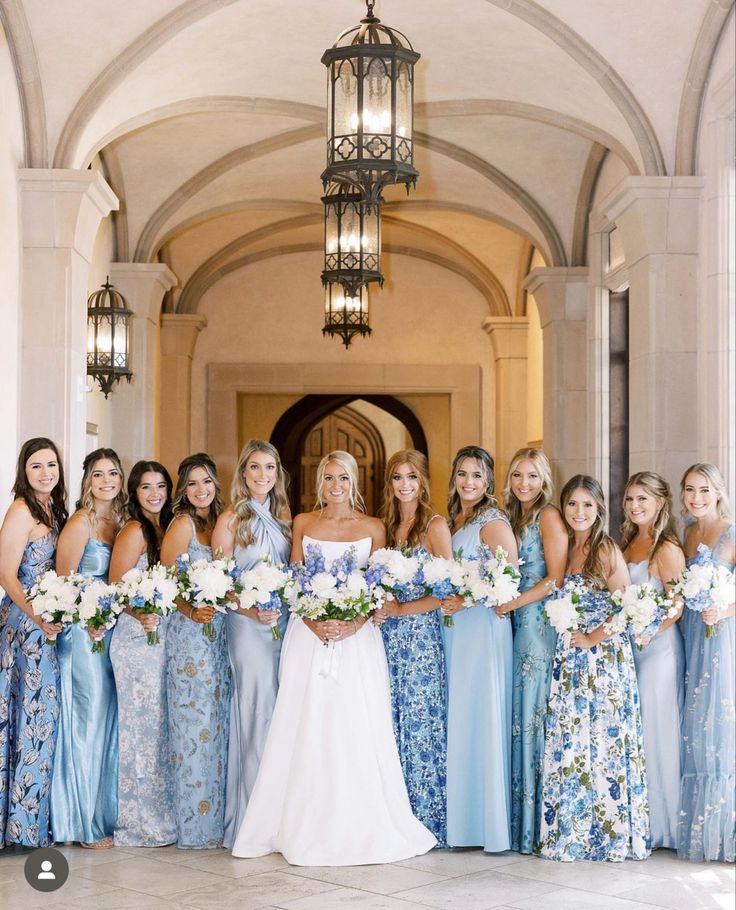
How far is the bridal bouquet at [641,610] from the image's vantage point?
5.23 meters

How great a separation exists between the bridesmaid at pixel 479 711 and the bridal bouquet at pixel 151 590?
1237 millimetres

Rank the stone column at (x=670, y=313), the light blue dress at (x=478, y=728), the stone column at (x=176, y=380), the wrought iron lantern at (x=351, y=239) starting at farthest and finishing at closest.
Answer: the stone column at (x=176, y=380) < the wrought iron lantern at (x=351, y=239) < the stone column at (x=670, y=313) < the light blue dress at (x=478, y=728)

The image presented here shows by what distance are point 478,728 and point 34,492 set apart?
2375 millimetres

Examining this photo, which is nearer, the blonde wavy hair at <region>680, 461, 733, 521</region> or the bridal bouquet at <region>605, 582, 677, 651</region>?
the bridal bouquet at <region>605, 582, 677, 651</region>

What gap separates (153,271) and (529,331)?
5.31m

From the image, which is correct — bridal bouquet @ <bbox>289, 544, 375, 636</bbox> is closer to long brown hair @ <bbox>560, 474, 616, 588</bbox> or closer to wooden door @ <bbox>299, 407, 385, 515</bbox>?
long brown hair @ <bbox>560, 474, 616, 588</bbox>

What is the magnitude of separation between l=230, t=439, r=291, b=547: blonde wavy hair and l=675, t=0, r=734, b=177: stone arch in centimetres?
408

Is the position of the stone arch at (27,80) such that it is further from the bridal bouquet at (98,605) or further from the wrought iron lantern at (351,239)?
the bridal bouquet at (98,605)

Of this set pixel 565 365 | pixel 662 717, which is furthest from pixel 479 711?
pixel 565 365

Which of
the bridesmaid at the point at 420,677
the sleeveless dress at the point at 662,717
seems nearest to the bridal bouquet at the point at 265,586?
the bridesmaid at the point at 420,677

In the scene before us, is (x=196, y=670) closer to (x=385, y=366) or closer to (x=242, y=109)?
(x=242, y=109)

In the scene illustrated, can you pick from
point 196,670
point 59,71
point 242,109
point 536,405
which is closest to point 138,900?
point 196,670

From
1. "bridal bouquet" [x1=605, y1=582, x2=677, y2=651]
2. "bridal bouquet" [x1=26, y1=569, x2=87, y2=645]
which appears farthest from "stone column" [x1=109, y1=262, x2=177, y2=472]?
"bridal bouquet" [x1=605, y1=582, x2=677, y2=651]

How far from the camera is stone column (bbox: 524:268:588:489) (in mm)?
11773
